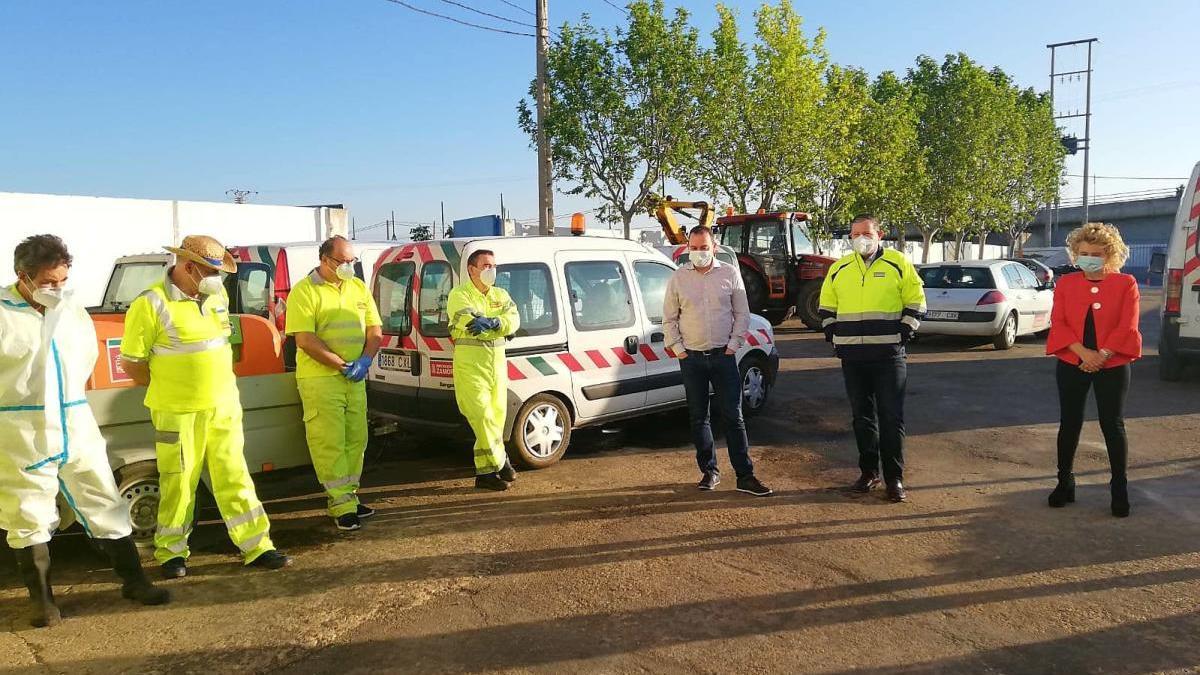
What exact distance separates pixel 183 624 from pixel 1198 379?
1121 cm

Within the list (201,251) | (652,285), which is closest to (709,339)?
(652,285)

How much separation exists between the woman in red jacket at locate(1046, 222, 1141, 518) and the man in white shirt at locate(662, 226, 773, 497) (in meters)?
2.00

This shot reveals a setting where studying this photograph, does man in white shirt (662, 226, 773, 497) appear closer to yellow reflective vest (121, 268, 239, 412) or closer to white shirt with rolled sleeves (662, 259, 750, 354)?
white shirt with rolled sleeves (662, 259, 750, 354)

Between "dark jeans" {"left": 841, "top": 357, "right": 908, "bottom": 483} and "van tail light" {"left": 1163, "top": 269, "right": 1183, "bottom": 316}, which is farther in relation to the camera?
"van tail light" {"left": 1163, "top": 269, "right": 1183, "bottom": 316}

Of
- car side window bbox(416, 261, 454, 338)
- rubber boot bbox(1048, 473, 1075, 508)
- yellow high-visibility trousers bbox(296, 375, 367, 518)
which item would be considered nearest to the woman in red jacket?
rubber boot bbox(1048, 473, 1075, 508)

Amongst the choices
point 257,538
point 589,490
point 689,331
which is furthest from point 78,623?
point 689,331

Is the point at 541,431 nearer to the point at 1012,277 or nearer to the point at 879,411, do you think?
the point at 879,411

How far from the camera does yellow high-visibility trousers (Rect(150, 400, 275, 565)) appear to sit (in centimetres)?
420

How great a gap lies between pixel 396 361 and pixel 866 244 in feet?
11.7

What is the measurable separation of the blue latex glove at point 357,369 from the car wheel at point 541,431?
1491 millimetres

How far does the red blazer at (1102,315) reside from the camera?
5.02m

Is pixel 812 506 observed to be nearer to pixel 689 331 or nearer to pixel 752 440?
pixel 689 331

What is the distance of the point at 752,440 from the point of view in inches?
296

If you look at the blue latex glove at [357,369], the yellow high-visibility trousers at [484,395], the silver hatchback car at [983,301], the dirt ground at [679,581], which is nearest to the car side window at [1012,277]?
the silver hatchback car at [983,301]
